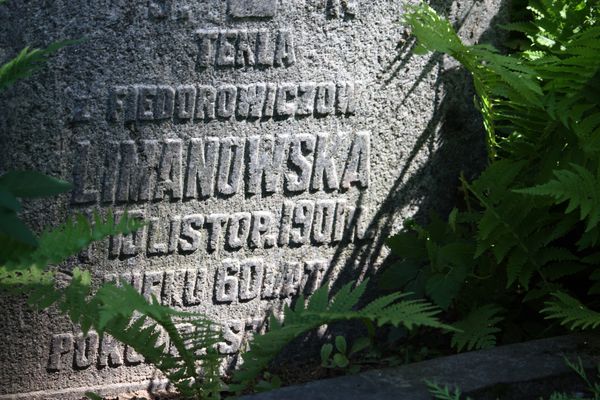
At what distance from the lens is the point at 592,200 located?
271 cm

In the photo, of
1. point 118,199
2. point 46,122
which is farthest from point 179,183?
point 46,122

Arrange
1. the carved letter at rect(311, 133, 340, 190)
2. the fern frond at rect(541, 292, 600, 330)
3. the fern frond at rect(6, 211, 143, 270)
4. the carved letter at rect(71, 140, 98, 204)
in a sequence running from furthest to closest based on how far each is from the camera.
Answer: the carved letter at rect(311, 133, 340, 190), the carved letter at rect(71, 140, 98, 204), the fern frond at rect(541, 292, 600, 330), the fern frond at rect(6, 211, 143, 270)

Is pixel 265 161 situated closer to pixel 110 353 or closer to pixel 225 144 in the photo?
pixel 225 144

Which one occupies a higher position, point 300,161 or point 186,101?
point 186,101

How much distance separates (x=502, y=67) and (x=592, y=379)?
3.08ft

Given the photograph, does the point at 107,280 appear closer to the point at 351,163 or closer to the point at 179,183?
the point at 179,183

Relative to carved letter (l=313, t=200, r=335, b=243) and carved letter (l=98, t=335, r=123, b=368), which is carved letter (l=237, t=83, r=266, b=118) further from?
carved letter (l=98, t=335, r=123, b=368)

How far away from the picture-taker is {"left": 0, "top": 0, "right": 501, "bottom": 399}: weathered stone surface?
2.97 meters

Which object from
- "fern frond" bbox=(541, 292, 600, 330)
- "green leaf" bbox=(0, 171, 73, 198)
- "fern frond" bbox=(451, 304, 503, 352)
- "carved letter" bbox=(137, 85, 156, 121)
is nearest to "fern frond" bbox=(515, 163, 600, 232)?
"fern frond" bbox=(541, 292, 600, 330)

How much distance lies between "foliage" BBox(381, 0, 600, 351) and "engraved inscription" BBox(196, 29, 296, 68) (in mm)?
424

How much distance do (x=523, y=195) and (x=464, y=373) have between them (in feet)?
2.07

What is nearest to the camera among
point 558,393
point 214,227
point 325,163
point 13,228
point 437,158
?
point 13,228

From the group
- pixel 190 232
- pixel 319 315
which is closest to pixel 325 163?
pixel 190 232

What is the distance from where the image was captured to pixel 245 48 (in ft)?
10.4
